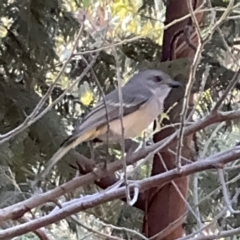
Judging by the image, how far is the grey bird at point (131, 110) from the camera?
5.16 feet

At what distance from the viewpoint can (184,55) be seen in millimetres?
1892

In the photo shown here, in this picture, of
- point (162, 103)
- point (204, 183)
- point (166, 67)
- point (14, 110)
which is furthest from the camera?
point (204, 183)

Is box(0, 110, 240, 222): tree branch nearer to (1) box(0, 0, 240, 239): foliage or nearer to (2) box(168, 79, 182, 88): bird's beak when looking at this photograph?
(1) box(0, 0, 240, 239): foliage

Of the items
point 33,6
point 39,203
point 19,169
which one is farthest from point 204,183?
point 39,203

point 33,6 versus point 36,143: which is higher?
point 33,6

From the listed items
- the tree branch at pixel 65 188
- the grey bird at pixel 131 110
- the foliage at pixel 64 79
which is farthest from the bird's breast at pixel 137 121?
the tree branch at pixel 65 188

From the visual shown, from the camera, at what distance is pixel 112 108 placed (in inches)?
65.8

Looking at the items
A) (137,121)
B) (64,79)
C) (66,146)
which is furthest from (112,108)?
(64,79)

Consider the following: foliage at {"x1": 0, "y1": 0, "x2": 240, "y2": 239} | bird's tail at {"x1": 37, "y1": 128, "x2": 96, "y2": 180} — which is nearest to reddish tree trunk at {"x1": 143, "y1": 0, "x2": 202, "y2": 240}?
foliage at {"x1": 0, "y1": 0, "x2": 240, "y2": 239}

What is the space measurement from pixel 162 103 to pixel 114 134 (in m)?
0.32

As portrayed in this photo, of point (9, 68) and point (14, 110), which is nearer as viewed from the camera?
point (14, 110)

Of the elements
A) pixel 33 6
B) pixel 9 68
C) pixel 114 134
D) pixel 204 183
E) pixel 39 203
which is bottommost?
pixel 204 183

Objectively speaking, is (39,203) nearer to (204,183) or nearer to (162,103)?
(162,103)

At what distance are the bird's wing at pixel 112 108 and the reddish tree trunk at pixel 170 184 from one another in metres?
0.12
